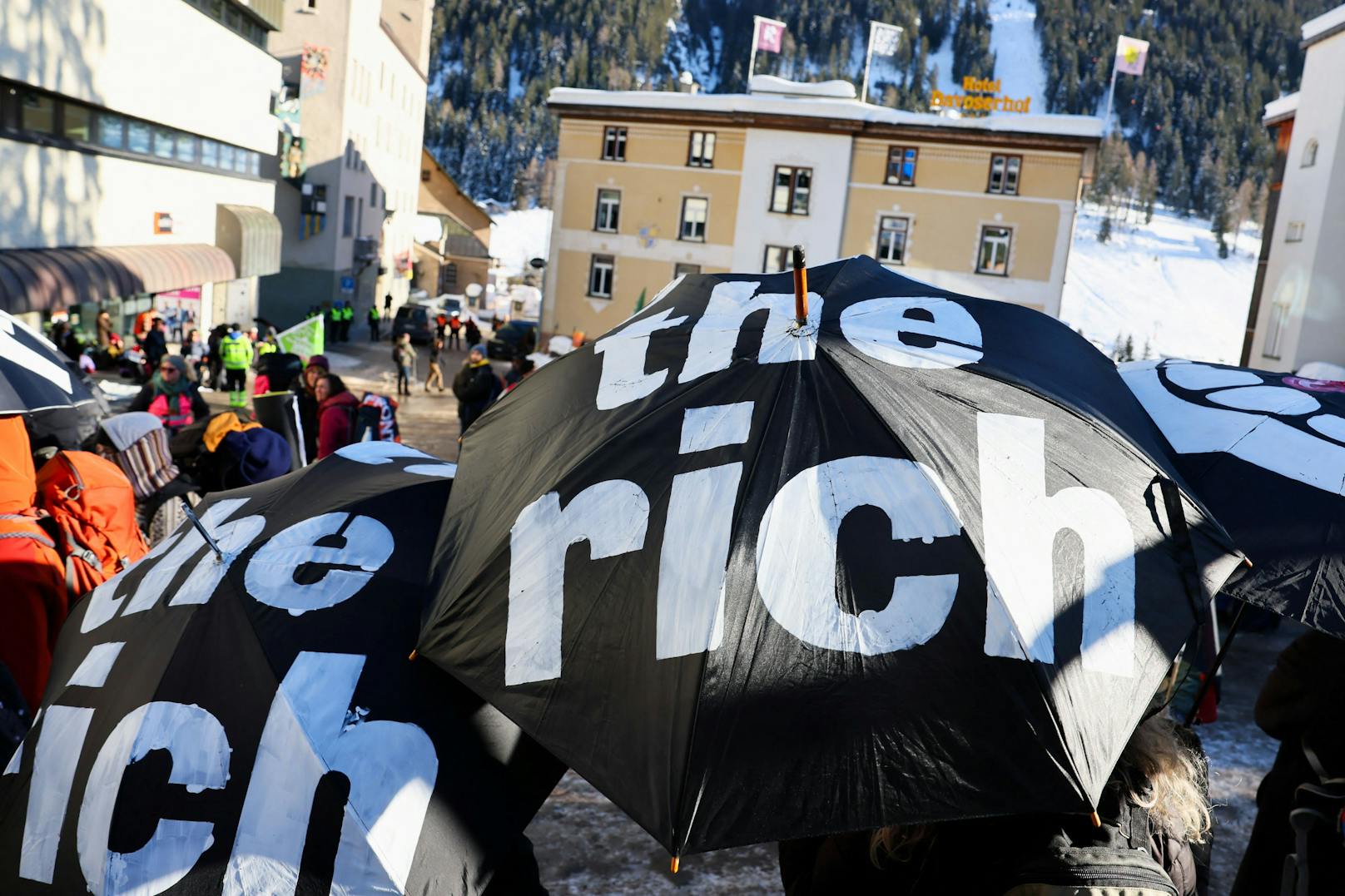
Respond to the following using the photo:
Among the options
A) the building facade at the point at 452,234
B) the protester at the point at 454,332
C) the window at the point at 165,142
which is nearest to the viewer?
the window at the point at 165,142

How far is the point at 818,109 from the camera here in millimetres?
35781

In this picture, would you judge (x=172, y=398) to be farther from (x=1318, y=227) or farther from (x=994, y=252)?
(x=994, y=252)

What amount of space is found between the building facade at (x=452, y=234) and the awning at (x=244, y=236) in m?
44.1

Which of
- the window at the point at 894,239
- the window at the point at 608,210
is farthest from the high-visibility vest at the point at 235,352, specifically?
the window at the point at 894,239

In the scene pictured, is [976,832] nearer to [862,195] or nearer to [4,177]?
[4,177]

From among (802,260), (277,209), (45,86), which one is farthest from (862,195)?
(802,260)

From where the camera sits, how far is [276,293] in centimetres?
4262

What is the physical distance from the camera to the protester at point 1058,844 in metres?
2.17

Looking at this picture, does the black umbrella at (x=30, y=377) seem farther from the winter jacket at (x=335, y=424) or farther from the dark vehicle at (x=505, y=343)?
the dark vehicle at (x=505, y=343)

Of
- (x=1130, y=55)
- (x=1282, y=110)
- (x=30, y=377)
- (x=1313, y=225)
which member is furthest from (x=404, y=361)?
(x=1130, y=55)

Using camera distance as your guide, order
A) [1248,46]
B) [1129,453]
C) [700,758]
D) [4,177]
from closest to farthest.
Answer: [700,758], [1129,453], [4,177], [1248,46]

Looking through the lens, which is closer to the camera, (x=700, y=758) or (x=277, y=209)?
(x=700, y=758)

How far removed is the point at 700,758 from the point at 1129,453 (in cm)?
128

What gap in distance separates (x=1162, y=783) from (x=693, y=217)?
36604 mm
